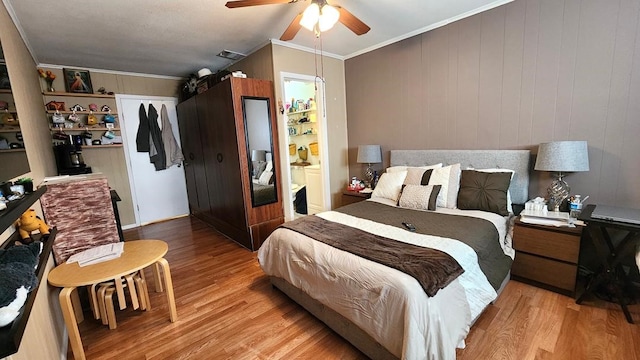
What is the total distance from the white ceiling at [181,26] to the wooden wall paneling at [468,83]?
0.17 m

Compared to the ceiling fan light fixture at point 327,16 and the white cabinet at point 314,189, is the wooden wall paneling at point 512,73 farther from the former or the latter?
the white cabinet at point 314,189

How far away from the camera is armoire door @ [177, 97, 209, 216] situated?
411cm

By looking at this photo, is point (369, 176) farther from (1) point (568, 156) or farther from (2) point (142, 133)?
(2) point (142, 133)

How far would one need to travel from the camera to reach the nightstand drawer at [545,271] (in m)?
2.03

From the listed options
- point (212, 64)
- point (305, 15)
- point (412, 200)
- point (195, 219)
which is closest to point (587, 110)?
point (412, 200)

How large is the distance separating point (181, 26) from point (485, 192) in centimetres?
333

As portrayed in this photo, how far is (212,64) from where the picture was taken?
13.1ft

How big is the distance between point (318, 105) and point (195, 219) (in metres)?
3.04

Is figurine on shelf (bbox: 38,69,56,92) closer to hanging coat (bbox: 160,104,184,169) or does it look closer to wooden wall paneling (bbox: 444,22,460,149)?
hanging coat (bbox: 160,104,184,169)

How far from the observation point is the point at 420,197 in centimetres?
259

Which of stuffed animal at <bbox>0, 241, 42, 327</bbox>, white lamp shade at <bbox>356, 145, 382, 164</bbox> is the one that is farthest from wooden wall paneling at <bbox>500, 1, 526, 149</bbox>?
stuffed animal at <bbox>0, 241, 42, 327</bbox>

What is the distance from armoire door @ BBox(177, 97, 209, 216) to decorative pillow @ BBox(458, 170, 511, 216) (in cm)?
354

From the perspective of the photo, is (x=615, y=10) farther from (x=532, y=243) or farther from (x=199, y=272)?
(x=199, y=272)

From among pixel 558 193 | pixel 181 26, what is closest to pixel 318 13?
pixel 181 26
